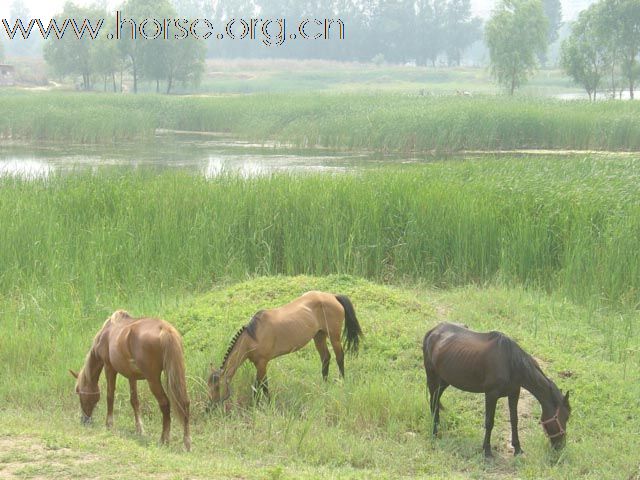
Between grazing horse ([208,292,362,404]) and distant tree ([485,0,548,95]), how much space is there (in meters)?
41.6

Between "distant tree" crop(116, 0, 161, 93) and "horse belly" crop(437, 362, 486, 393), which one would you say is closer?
"horse belly" crop(437, 362, 486, 393)

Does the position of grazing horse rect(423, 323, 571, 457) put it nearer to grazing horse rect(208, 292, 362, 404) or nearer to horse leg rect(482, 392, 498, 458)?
horse leg rect(482, 392, 498, 458)

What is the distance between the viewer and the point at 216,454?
491 centimetres

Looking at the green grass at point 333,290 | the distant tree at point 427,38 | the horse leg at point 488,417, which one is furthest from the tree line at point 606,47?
the distant tree at point 427,38

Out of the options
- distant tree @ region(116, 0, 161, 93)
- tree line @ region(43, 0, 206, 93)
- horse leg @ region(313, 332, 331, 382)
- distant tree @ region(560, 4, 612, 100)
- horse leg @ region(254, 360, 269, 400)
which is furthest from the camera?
tree line @ region(43, 0, 206, 93)

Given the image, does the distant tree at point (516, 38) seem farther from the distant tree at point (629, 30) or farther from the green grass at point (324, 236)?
the green grass at point (324, 236)

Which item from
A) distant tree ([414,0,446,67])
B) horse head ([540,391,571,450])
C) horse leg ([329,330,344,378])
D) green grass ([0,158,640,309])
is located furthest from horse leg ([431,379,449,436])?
distant tree ([414,0,446,67])

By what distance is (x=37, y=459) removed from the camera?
4180mm

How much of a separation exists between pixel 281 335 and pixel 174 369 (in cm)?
98

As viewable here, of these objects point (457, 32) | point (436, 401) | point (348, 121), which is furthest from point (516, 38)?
point (457, 32)

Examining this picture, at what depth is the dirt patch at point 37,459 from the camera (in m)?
3.99

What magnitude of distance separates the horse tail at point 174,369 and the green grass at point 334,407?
0.90 feet

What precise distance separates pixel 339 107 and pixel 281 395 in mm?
25456

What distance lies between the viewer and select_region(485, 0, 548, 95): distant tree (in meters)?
45.7
